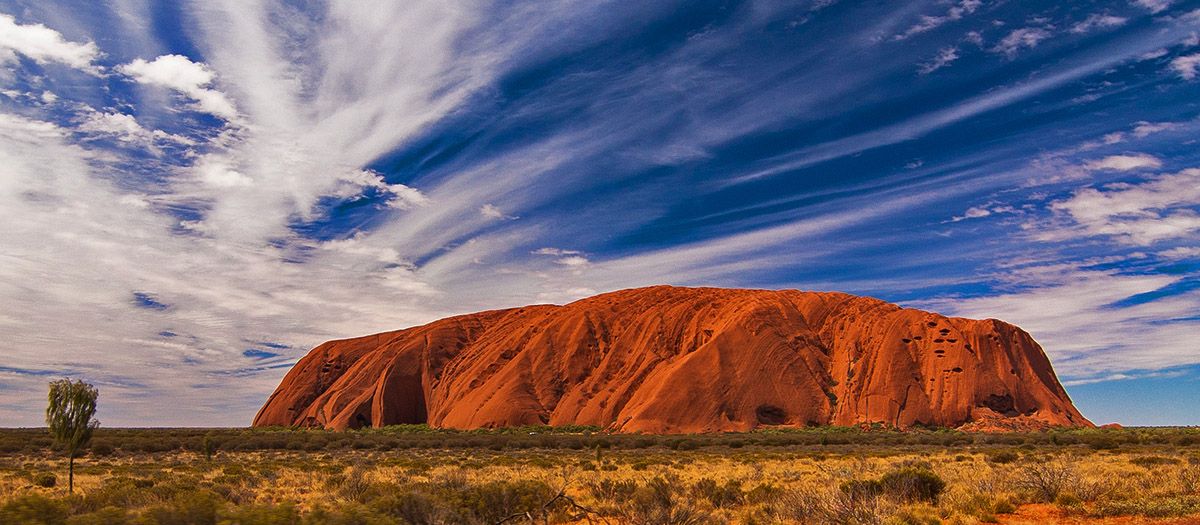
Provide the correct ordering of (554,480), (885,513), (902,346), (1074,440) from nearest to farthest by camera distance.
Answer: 1. (885,513)
2. (554,480)
3. (1074,440)
4. (902,346)

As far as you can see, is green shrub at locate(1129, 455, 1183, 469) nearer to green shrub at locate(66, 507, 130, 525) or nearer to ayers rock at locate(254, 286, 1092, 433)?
green shrub at locate(66, 507, 130, 525)

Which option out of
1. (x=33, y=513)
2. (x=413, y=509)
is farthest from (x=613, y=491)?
(x=33, y=513)

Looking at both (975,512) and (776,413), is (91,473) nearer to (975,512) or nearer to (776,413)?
(975,512)

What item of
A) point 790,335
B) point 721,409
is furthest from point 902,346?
point 721,409

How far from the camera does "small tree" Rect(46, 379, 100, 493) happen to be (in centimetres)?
2094

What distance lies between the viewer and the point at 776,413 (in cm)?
7188

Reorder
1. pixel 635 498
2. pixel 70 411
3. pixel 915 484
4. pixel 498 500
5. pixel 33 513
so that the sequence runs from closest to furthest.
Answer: pixel 33 513 → pixel 498 500 → pixel 635 498 → pixel 915 484 → pixel 70 411

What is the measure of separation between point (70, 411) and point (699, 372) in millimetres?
59316

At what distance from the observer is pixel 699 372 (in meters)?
73.3

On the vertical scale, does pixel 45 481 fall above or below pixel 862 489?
below

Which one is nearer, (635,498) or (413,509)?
(413,509)

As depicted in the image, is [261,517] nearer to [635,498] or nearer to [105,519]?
[105,519]

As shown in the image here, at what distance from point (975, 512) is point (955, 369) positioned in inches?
2839

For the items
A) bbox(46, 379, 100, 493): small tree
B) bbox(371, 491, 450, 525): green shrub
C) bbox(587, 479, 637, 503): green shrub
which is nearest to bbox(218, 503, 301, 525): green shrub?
bbox(371, 491, 450, 525): green shrub
